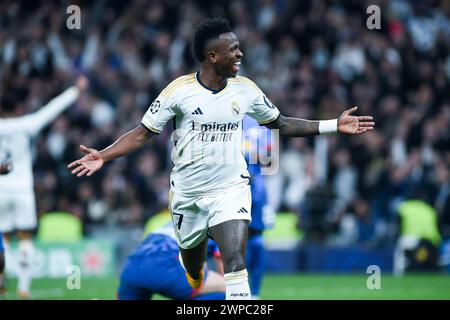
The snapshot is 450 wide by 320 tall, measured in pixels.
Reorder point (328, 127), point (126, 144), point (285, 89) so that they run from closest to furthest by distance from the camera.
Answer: point (126, 144) < point (328, 127) < point (285, 89)

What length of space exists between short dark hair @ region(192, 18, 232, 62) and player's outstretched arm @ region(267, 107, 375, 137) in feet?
3.07

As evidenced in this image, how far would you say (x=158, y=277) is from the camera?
882 centimetres

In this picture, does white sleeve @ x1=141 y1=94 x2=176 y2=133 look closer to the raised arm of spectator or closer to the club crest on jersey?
the club crest on jersey

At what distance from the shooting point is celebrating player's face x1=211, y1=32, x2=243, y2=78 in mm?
8188

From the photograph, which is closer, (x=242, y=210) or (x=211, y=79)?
(x=242, y=210)

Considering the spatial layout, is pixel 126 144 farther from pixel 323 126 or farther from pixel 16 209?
pixel 16 209

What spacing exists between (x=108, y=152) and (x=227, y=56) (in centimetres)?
131

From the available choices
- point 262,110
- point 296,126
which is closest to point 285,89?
point 296,126

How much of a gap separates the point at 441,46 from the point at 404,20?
1299 millimetres

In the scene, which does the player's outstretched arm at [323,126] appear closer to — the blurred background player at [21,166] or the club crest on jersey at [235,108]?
the club crest on jersey at [235,108]

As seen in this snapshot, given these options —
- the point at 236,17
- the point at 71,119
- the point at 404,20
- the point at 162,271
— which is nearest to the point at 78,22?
the point at 71,119

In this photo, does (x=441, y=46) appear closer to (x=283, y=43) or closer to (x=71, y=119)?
(x=283, y=43)

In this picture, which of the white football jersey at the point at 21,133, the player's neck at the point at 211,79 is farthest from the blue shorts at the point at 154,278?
→ the white football jersey at the point at 21,133

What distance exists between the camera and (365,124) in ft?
27.9
